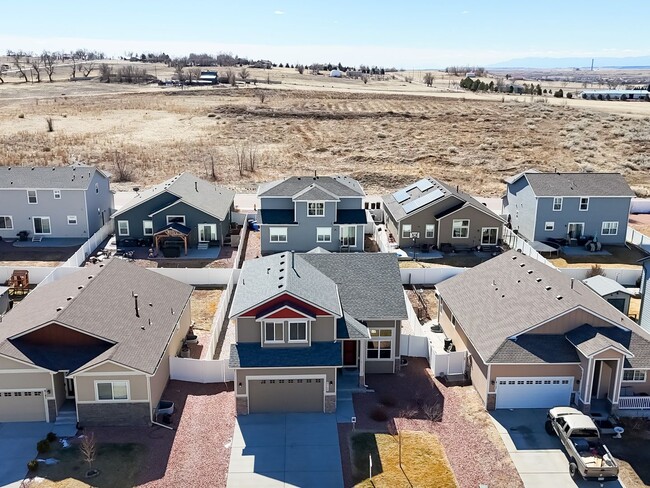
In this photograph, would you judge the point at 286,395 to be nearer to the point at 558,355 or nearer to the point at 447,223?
the point at 558,355

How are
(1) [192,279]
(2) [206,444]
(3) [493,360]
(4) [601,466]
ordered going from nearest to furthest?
(4) [601,466] < (2) [206,444] < (3) [493,360] < (1) [192,279]

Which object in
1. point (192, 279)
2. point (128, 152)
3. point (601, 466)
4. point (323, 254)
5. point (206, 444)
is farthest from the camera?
point (128, 152)

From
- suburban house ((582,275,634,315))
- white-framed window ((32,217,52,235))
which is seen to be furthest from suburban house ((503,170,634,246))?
white-framed window ((32,217,52,235))

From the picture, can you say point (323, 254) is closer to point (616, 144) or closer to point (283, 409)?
point (283, 409)

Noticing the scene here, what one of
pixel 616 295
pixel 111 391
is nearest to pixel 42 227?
pixel 111 391

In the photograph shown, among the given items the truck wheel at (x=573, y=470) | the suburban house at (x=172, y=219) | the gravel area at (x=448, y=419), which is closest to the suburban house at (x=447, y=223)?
the suburban house at (x=172, y=219)

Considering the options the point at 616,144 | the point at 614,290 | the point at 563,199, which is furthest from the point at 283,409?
the point at 616,144
